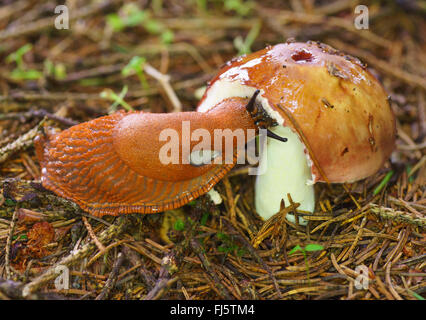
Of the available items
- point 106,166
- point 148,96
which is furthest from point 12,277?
point 148,96

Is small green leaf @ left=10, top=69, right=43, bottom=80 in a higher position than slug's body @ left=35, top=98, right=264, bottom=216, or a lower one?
higher

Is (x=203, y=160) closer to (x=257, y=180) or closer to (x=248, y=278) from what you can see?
(x=257, y=180)

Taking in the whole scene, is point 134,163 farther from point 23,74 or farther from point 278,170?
point 23,74

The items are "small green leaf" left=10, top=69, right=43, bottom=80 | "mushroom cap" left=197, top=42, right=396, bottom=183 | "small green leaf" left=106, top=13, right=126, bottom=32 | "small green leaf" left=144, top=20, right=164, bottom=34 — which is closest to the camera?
"mushroom cap" left=197, top=42, right=396, bottom=183

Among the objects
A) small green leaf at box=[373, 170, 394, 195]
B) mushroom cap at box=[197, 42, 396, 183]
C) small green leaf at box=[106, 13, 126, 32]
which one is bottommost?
small green leaf at box=[373, 170, 394, 195]

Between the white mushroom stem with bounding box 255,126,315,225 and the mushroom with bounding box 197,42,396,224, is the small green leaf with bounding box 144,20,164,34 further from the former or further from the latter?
the white mushroom stem with bounding box 255,126,315,225

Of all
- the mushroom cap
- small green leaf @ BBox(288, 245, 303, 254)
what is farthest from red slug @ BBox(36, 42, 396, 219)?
small green leaf @ BBox(288, 245, 303, 254)

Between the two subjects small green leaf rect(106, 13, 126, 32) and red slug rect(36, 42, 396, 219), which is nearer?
red slug rect(36, 42, 396, 219)

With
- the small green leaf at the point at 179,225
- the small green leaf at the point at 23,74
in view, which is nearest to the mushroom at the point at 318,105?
the small green leaf at the point at 179,225
